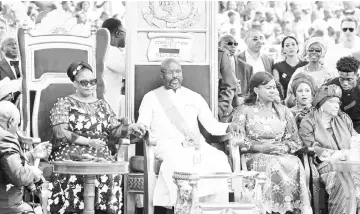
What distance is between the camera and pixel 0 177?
759cm

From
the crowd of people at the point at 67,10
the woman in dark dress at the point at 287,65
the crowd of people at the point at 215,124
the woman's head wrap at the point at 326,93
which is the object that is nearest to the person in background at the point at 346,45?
the woman in dark dress at the point at 287,65

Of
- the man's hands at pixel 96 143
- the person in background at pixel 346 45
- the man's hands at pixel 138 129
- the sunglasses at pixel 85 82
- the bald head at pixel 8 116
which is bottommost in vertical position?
the man's hands at pixel 96 143

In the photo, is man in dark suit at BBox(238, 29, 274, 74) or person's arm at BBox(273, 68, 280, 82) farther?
man in dark suit at BBox(238, 29, 274, 74)

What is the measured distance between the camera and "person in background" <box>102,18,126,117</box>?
11.2m

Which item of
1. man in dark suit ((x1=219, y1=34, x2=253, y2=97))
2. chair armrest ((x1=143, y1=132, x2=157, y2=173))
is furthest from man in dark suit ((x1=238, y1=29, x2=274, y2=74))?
chair armrest ((x1=143, y1=132, x2=157, y2=173))

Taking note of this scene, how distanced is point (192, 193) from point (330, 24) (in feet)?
28.8

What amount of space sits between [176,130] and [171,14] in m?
1.32

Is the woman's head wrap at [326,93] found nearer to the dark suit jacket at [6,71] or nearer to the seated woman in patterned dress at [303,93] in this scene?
the seated woman in patterned dress at [303,93]

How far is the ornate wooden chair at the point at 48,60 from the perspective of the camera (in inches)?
394

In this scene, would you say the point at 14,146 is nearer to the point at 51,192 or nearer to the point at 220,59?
the point at 51,192

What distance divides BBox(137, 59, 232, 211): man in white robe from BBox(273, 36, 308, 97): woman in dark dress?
7.34ft

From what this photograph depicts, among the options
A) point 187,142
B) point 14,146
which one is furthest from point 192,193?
point 14,146

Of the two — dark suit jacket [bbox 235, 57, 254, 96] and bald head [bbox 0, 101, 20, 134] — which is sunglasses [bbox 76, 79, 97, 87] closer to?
bald head [bbox 0, 101, 20, 134]

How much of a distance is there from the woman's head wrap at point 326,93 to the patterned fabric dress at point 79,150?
6.80 feet
